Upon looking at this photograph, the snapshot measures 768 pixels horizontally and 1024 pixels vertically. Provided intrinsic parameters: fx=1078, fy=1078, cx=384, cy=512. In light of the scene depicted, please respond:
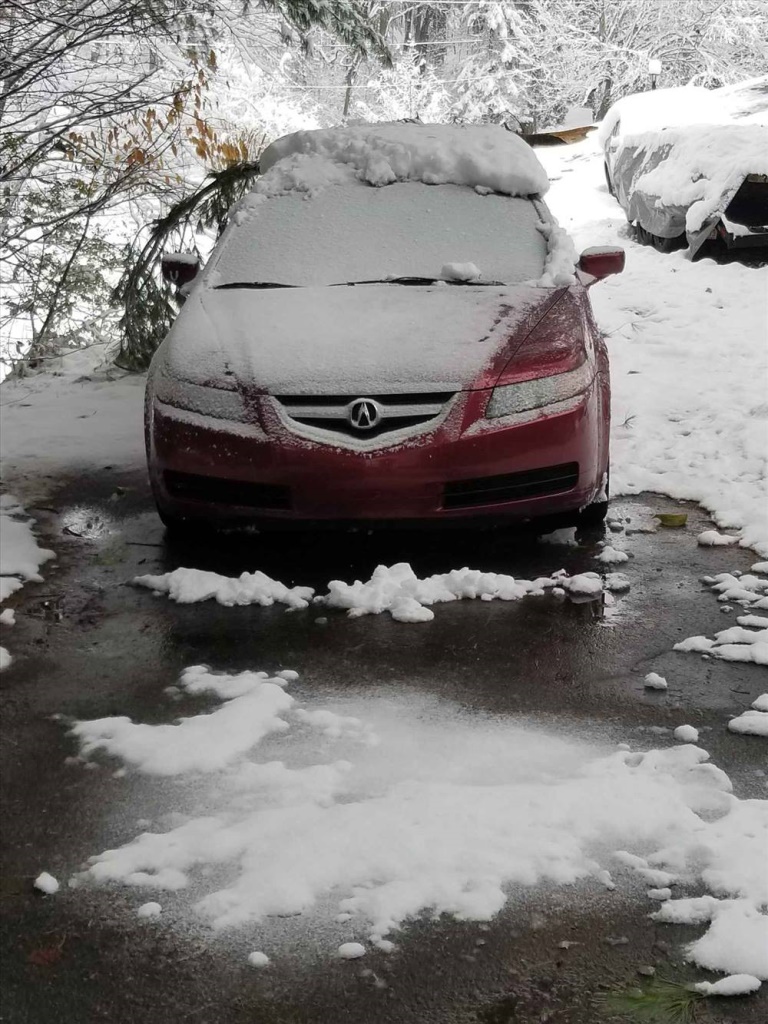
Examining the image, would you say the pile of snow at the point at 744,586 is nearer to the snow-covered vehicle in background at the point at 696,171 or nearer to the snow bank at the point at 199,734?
the snow bank at the point at 199,734

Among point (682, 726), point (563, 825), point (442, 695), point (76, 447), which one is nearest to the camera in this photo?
point (563, 825)

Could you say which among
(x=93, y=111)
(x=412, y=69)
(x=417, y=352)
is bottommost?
(x=412, y=69)

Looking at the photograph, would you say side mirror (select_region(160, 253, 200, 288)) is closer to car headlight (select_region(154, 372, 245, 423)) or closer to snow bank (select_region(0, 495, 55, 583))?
car headlight (select_region(154, 372, 245, 423))

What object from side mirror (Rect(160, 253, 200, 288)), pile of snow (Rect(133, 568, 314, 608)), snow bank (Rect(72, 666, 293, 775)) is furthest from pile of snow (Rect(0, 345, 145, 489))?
snow bank (Rect(72, 666, 293, 775))

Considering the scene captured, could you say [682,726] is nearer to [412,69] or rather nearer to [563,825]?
[563,825]

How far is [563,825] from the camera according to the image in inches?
104

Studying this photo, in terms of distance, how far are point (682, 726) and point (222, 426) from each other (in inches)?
83.1

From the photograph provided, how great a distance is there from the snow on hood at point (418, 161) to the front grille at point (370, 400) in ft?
6.61

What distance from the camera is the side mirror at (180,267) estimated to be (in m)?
5.59

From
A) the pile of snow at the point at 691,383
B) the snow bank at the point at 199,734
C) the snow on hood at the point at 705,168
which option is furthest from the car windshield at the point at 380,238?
the snow on hood at the point at 705,168

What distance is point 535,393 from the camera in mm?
4289

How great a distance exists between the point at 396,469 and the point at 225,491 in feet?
2.35

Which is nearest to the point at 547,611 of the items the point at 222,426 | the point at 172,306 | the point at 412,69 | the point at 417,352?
the point at 417,352

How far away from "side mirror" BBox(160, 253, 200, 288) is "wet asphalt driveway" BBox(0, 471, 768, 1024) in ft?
3.75
